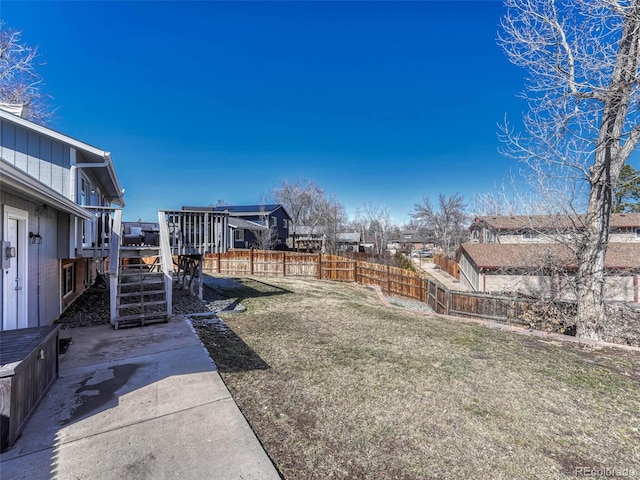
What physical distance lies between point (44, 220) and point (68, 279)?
2.75 meters

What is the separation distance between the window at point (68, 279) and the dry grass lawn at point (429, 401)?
4.16 metres

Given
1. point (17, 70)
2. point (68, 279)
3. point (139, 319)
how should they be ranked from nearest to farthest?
point (139, 319), point (68, 279), point (17, 70)

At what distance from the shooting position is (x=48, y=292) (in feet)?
18.5

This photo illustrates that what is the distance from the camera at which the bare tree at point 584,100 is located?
588cm

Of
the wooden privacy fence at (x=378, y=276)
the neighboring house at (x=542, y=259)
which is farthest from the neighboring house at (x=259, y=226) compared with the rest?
the neighboring house at (x=542, y=259)

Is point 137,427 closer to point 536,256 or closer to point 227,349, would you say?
point 227,349

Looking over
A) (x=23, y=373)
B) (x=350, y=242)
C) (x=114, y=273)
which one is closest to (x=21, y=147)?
(x=114, y=273)

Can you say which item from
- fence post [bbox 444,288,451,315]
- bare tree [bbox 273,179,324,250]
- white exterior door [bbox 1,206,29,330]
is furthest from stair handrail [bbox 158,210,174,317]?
bare tree [bbox 273,179,324,250]

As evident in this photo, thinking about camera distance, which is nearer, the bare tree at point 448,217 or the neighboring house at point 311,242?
the neighboring house at point 311,242

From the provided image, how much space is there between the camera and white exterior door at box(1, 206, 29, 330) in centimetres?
404

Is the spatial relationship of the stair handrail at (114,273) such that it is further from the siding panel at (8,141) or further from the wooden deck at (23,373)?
the siding panel at (8,141)

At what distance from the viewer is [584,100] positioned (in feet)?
20.8

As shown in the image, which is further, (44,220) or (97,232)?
(97,232)

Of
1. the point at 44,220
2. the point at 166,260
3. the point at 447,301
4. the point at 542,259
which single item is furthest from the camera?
the point at 447,301
